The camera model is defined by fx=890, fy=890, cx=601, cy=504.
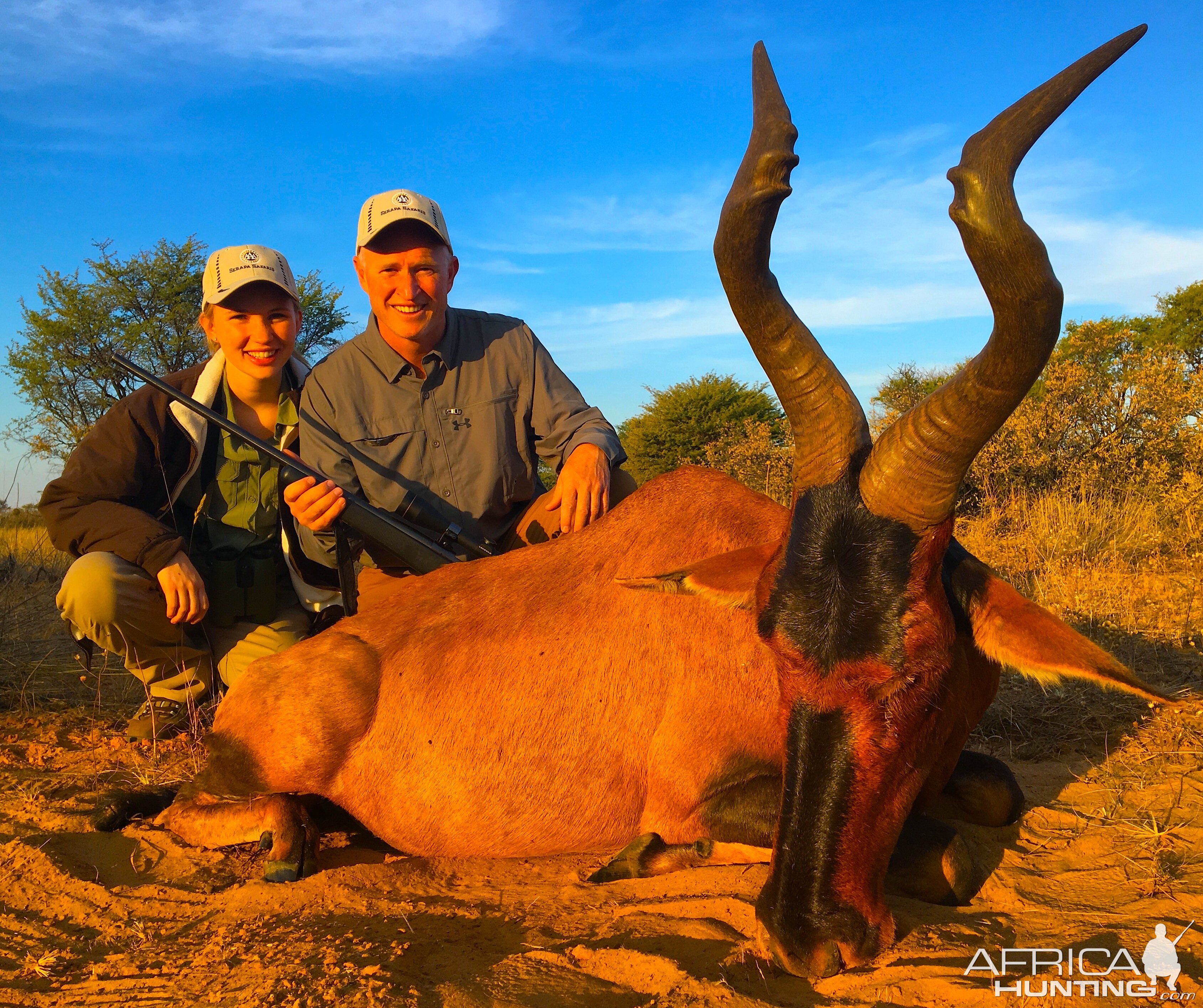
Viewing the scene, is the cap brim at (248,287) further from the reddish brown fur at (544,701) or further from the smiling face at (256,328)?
the reddish brown fur at (544,701)

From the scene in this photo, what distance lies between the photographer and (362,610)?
4.38 m

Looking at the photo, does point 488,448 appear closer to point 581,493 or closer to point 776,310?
point 581,493

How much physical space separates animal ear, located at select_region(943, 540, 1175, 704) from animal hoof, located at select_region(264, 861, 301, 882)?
273cm

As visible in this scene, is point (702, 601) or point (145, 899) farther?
point (702, 601)

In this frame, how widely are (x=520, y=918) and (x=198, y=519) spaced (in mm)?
3654

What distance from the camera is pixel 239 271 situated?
17.7 feet

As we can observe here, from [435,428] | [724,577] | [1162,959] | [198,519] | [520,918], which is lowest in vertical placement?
[520,918]

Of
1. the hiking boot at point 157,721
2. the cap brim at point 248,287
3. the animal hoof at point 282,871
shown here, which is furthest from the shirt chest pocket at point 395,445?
the animal hoof at point 282,871

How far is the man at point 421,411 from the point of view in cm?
529

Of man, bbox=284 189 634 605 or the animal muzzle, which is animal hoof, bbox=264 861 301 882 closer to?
man, bbox=284 189 634 605

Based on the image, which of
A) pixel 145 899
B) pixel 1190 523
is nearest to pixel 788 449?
pixel 1190 523

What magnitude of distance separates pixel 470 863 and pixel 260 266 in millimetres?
3732

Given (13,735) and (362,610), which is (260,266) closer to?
(362,610)

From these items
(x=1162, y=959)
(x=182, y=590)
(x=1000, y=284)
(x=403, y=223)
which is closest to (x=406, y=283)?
(x=403, y=223)
